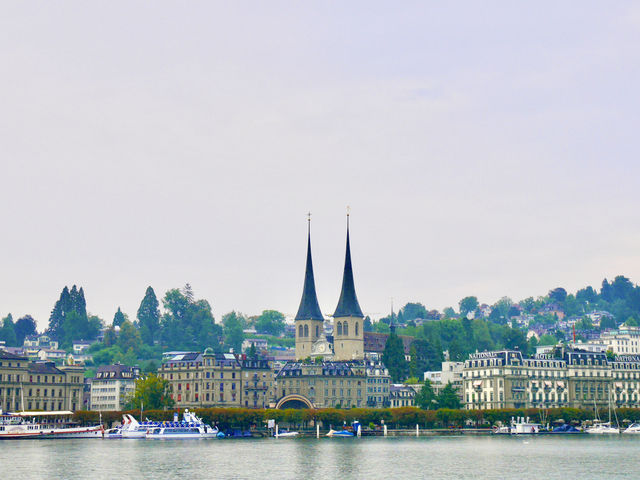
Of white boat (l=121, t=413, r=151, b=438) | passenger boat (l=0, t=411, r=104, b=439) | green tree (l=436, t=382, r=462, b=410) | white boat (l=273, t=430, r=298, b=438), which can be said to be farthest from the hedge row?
Result: white boat (l=121, t=413, r=151, b=438)

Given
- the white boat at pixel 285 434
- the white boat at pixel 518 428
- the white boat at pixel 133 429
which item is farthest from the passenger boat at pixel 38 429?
the white boat at pixel 518 428

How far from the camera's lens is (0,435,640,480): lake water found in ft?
327

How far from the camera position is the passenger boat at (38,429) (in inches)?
6383

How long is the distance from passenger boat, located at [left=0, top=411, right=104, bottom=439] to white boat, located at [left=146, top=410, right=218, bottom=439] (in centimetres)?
875

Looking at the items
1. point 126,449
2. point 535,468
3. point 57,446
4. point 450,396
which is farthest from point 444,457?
point 450,396

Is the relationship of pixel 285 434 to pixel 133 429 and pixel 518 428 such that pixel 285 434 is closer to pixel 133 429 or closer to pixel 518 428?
pixel 133 429

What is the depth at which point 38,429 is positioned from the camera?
165 m

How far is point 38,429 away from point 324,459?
211 ft

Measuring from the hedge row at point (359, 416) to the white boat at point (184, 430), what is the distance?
646 cm

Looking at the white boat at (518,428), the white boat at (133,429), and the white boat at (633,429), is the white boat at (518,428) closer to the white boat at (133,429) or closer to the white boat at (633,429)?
the white boat at (633,429)

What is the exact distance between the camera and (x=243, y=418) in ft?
568

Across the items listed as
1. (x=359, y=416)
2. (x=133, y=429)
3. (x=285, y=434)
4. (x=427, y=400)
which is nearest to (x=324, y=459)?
(x=285, y=434)

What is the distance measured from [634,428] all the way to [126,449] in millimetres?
92807

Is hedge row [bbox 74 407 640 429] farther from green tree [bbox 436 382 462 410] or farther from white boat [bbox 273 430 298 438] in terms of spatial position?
white boat [bbox 273 430 298 438]
